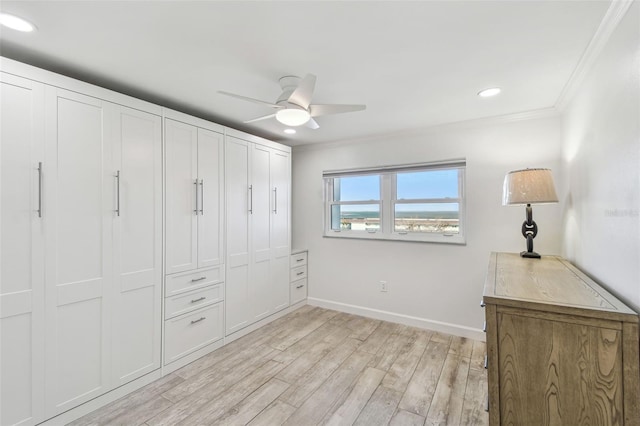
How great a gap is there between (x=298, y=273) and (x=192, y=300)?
1.69 meters

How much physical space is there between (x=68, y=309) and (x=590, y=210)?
346 cm

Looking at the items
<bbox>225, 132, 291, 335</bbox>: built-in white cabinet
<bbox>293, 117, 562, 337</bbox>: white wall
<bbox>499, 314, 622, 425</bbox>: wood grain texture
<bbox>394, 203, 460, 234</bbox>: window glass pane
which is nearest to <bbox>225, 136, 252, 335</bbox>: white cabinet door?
<bbox>225, 132, 291, 335</bbox>: built-in white cabinet

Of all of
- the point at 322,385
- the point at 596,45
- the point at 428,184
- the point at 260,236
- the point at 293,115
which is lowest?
the point at 322,385

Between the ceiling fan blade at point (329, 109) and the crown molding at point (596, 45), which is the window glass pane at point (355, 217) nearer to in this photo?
the ceiling fan blade at point (329, 109)

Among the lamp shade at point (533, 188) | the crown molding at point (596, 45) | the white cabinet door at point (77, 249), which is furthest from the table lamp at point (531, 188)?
the white cabinet door at point (77, 249)

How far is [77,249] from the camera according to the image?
1.90 meters

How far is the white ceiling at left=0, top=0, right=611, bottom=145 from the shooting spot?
54.8 inches

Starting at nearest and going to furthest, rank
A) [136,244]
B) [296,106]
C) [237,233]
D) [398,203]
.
Result: [296,106]
[136,244]
[237,233]
[398,203]

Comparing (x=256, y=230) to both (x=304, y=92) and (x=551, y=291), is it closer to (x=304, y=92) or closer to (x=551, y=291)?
(x=304, y=92)

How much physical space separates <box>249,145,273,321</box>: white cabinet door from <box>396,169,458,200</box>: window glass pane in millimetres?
1696

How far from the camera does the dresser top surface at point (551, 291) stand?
1.14 m

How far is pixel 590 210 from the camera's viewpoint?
5.96 feet

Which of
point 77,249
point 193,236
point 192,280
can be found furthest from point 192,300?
point 77,249

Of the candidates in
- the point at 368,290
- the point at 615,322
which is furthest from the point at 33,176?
the point at 368,290
